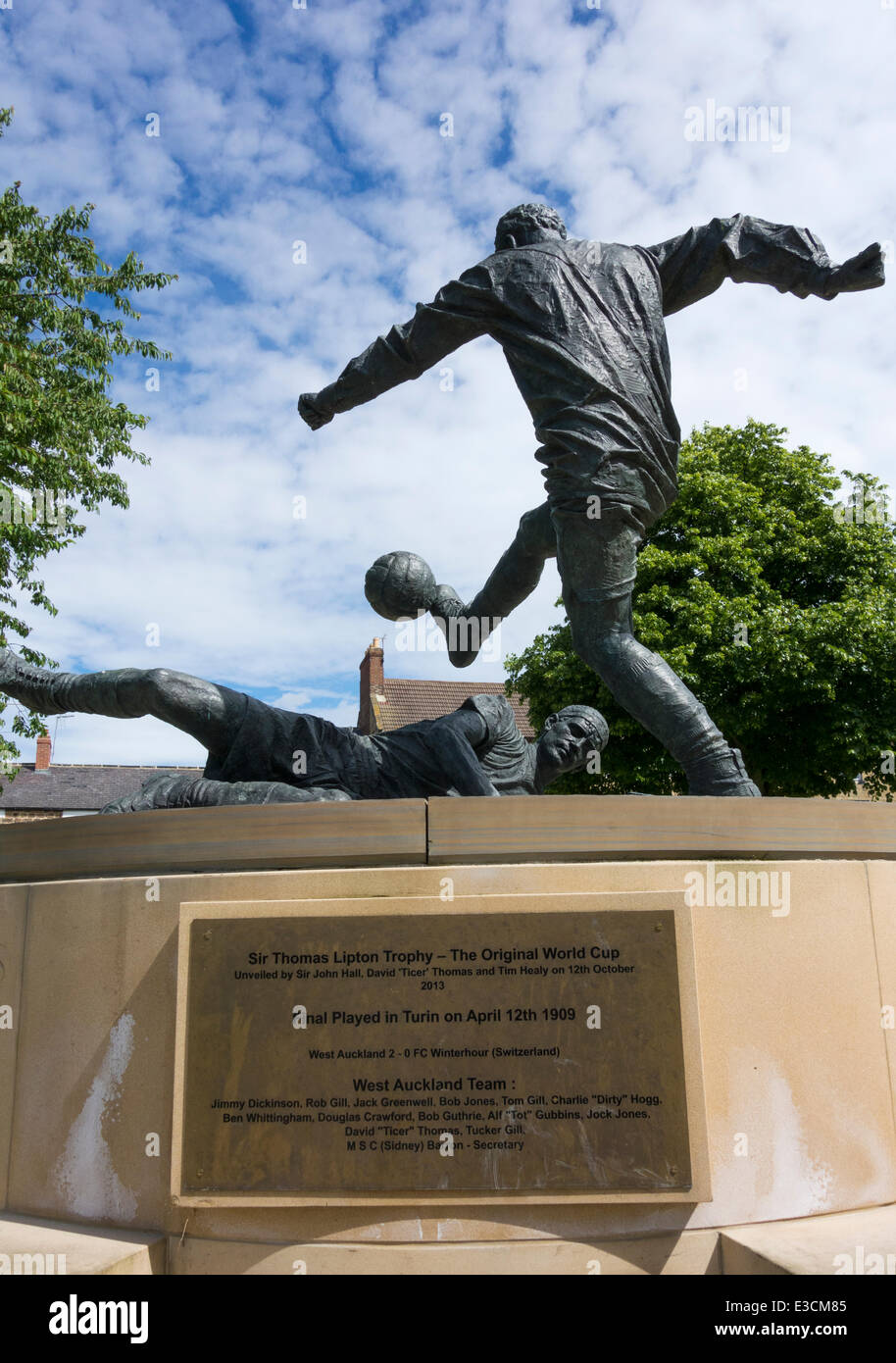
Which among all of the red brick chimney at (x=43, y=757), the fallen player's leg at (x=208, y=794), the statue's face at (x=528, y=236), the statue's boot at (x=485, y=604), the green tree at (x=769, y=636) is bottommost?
the fallen player's leg at (x=208, y=794)

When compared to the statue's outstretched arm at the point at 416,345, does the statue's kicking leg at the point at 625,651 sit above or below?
below

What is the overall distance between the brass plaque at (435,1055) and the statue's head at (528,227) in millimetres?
3132

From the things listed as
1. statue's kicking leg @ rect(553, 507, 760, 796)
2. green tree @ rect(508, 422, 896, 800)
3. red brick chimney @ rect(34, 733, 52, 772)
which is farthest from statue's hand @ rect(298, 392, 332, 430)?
red brick chimney @ rect(34, 733, 52, 772)

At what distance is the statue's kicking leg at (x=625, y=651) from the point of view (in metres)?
3.78

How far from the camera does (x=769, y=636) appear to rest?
54.4ft

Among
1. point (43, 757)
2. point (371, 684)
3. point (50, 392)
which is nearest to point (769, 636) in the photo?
point (50, 392)

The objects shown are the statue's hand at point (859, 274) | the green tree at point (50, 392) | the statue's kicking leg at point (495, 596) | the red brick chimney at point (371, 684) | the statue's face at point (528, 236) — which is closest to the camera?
the statue's hand at point (859, 274)

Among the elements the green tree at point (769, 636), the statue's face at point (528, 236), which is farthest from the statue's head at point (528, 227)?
the green tree at point (769, 636)

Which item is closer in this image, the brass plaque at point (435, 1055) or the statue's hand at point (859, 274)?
the brass plaque at point (435, 1055)

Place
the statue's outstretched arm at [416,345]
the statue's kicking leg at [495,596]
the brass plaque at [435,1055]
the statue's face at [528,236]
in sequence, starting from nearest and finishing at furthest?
the brass plaque at [435,1055], the statue's outstretched arm at [416,345], the statue's face at [528,236], the statue's kicking leg at [495,596]

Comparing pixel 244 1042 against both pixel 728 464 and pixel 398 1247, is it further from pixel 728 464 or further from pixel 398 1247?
pixel 728 464

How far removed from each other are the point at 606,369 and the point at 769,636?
1334 centimetres

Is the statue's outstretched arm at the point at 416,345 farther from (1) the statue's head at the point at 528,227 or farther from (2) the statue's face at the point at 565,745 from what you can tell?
(2) the statue's face at the point at 565,745
